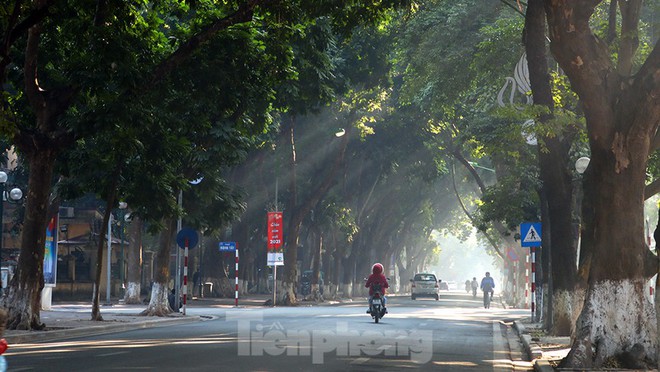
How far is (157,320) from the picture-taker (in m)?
29.5

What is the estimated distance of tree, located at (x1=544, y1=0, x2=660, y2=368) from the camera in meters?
15.0

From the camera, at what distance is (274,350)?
56.8ft

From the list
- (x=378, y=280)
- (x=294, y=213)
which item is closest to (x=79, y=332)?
(x=378, y=280)

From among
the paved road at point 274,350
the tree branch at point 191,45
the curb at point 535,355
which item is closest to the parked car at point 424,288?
the paved road at point 274,350

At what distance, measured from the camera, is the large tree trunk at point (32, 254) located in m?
22.9

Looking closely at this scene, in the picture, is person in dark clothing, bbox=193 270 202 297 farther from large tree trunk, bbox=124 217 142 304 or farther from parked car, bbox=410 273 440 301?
parked car, bbox=410 273 440 301

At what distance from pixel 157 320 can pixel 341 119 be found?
21.1 meters

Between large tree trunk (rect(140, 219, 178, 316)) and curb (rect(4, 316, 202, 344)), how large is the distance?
2324 millimetres

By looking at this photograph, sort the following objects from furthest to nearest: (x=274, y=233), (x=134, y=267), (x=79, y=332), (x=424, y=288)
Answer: (x=424, y=288) → (x=274, y=233) → (x=134, y=267) → (x=79, y=332)

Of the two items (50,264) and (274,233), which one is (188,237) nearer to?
(50,264)

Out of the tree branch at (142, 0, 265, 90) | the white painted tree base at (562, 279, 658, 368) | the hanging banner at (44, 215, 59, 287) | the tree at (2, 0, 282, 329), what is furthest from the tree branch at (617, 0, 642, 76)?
the hanging banner at (44, 215, 59, 287)

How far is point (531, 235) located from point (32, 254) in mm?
13576

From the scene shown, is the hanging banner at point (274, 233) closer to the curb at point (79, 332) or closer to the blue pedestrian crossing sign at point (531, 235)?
the curb at point (79, 332)

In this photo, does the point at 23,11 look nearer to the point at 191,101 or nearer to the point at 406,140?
the point at 191,101
